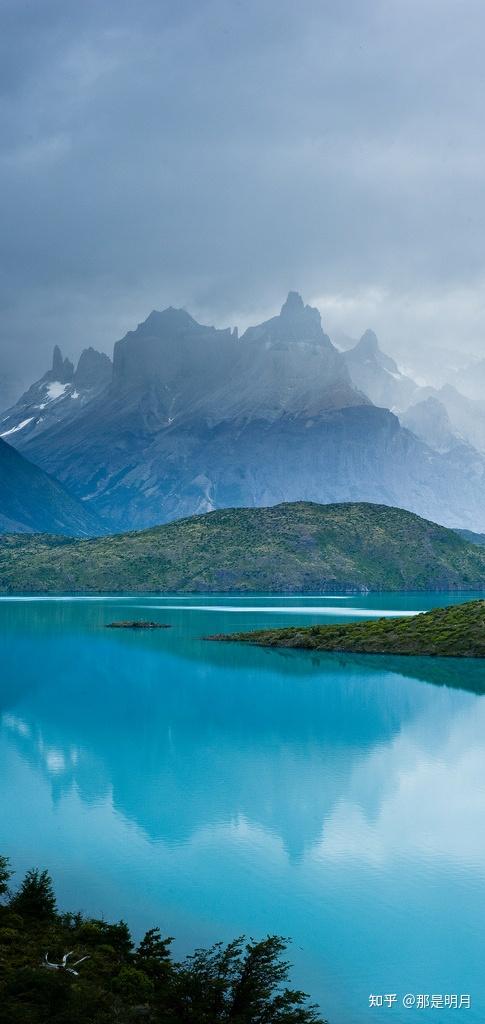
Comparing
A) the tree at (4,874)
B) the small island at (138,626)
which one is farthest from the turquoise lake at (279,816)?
the small island at (138,626)

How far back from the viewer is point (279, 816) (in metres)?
36.2

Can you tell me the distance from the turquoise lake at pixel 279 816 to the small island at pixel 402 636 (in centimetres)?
2337

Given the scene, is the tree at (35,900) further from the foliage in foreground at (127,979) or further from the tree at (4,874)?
the tree at (4,874)

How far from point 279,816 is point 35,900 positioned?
13487mm

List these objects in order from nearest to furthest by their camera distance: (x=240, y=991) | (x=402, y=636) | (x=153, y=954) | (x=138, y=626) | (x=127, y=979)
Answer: (x=240, y=991)
(x=127, y=979)
(x=153, y=954)
(x=402, y=636)
(x=138, y=626)

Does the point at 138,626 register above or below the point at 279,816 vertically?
above

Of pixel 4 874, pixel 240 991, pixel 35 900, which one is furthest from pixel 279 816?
pixel 240 991

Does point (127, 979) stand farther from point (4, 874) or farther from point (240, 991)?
point (4, 874)

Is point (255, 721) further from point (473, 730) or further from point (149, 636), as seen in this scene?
point (149, 636)

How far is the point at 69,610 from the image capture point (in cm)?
19262

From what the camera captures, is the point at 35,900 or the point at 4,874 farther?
the point at 4,874

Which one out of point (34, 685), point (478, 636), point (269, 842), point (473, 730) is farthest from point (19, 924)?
point (478, 636)

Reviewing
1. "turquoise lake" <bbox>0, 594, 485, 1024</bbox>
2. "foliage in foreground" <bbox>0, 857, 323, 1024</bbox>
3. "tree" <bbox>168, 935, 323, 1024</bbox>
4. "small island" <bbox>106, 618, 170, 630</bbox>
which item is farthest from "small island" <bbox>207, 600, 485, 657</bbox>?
"tree" <bbox>168, 935, 323, 1024</bbox>

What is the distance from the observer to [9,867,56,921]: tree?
24.7 metres
